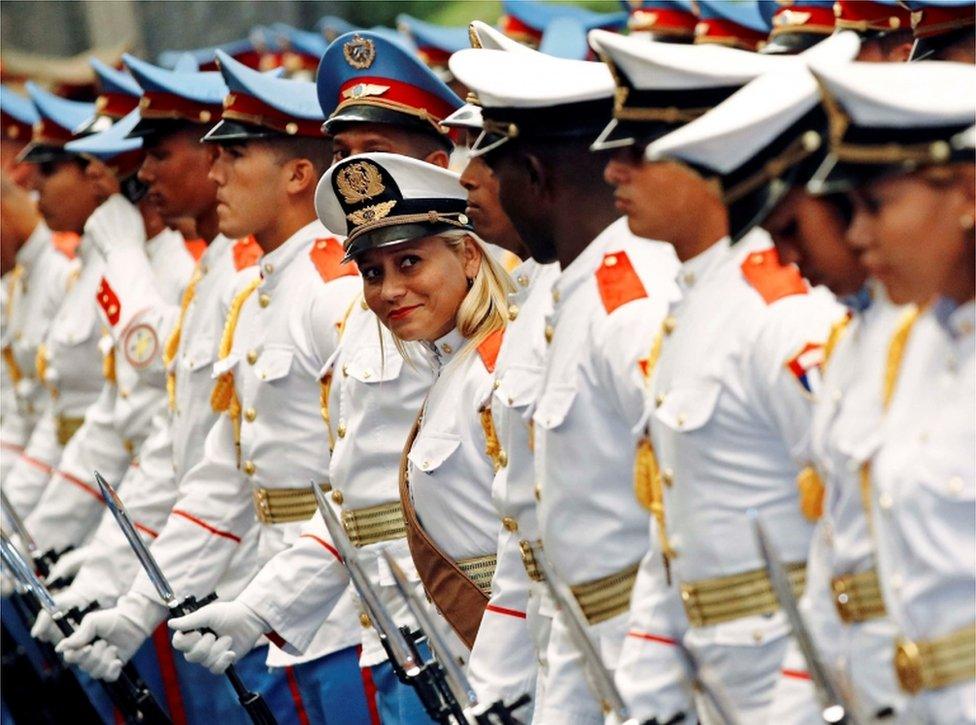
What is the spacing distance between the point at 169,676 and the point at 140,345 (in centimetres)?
128

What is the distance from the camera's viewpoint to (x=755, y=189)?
4.46m

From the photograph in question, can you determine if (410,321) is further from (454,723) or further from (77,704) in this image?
(77,704)

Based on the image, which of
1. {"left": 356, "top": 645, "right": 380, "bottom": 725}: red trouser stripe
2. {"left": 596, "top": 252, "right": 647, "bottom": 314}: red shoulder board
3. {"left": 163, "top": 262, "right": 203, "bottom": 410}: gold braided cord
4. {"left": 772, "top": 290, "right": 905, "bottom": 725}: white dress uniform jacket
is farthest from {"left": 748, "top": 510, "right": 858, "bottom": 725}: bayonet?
{"left": 163, "top": 262, "right": 203, "bottom": 410}: gold braided cord

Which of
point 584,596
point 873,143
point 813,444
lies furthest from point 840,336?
point 584,596

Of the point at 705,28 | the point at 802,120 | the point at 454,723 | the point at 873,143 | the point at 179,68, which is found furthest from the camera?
the point at 179,68

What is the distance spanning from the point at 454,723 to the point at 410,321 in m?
1.12

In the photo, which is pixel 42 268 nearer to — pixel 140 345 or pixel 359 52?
pixel 140 345

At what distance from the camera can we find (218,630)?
7.24 meters

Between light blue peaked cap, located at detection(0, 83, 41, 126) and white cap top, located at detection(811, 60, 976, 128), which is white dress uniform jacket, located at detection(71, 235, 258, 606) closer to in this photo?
light blue peaked cap, located at detection(0, 83, 41, 126)

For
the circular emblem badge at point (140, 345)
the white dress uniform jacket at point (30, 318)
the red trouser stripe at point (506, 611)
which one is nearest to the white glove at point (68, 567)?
the circular emblem badge at point (140, 345)

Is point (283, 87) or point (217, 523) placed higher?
point (283, 87)

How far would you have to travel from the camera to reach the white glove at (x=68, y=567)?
9477mm

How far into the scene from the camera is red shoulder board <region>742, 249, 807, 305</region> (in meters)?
4.88

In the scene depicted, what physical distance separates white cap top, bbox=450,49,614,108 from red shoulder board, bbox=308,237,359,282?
1.88 meters
